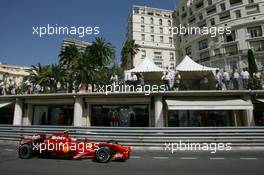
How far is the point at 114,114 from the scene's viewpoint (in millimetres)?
15781

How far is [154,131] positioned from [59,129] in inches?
210

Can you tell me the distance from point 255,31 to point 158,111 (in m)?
38.2

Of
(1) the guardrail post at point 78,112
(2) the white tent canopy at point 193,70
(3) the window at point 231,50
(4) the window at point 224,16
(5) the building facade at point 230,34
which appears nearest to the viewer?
(1) the guardrail post at point 78,112

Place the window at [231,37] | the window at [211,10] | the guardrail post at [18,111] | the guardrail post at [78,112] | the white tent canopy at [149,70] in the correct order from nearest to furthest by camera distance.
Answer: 1. the guardrail post at [78,112]
2. the guardrail post at [18,111]
3. the white tent canopy at [149,70]
4. the window at [231,37]
5. the window at [211,10]

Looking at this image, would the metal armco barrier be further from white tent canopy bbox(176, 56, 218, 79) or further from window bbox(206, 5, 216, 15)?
window bbox(206, 5, 216, 15)

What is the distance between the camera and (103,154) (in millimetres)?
8078

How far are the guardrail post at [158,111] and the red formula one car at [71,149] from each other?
567 centimetres

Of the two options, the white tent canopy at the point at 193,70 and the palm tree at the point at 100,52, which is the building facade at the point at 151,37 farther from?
the white tent canopy at the point at 193,70

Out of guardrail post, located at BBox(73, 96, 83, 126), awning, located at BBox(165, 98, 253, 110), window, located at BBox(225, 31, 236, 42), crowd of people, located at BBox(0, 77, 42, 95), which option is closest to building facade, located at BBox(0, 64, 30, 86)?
crowd of people, located at BBox(0, 77, 42, 95)

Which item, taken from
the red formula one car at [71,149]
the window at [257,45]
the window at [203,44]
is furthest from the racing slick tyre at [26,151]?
the window at [203,44]

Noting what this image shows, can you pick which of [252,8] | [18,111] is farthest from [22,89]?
[252,8]

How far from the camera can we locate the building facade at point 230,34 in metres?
41.5

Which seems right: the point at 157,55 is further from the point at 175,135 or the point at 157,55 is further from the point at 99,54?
the point at 175,135

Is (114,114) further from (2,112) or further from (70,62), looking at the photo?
(70,62)
